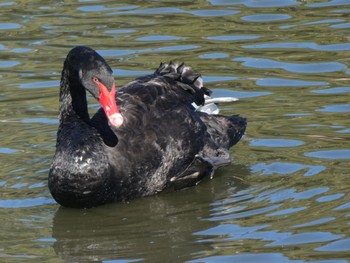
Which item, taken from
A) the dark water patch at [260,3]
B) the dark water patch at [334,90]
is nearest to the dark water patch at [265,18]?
the dark water patch at [260,3]

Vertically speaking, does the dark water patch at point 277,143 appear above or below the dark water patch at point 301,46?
below

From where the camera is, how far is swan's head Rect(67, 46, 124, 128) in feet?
27.5

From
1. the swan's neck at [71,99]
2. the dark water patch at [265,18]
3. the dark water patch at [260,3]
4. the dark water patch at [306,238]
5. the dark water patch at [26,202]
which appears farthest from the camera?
the dark water patch at [260,3]

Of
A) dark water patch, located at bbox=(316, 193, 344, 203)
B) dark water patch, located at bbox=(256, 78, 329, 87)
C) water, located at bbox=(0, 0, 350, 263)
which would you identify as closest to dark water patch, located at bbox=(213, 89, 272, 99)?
water, located at bbox=(0, 0, 350, 263)

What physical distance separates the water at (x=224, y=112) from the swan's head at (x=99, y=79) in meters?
0.85

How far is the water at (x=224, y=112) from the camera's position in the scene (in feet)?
25.6

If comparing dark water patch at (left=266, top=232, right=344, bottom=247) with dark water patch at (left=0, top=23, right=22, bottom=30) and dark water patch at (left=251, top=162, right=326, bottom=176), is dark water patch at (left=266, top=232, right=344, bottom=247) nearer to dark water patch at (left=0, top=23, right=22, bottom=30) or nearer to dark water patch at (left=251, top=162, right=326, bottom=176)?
dark water patch at (left=251, top=162, right=326, bottom=176)

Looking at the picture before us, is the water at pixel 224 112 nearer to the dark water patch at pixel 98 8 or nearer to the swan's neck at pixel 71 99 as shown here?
the dark water patch at pixel 98 8

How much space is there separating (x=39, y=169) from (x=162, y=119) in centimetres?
119

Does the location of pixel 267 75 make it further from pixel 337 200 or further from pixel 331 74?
pixel 337 200

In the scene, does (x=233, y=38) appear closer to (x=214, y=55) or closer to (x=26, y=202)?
(x=214, y=55)

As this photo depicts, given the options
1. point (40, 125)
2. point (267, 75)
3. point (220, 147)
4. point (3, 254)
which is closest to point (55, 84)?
point (40, 125)

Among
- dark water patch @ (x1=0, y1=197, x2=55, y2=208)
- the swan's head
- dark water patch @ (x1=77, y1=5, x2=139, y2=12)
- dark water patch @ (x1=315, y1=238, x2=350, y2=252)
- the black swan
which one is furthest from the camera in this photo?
dark water patch @ (x1=77, y1=5, x2=139, y2=12)

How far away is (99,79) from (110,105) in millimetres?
274
